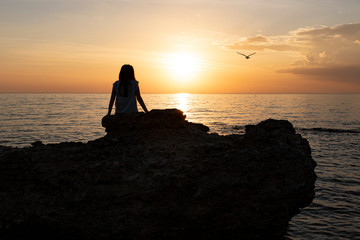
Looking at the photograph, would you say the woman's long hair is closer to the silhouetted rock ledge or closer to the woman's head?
the woman's head

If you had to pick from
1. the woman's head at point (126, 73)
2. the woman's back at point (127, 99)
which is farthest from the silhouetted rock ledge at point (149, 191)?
the woman's head at point (126, 73)

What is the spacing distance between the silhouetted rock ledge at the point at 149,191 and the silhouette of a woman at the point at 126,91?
1586 millimetres

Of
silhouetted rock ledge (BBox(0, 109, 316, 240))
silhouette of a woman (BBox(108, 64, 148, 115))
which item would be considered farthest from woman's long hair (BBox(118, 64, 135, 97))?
silhouetted rock ledge (BBox(0, 109, 316, 240))

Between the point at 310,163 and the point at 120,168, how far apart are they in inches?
171

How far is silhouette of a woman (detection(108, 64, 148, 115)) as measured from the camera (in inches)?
274

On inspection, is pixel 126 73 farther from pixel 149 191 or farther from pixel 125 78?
pixel 149 191

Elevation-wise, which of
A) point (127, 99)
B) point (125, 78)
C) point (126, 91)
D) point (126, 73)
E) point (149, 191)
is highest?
point (126, 73)

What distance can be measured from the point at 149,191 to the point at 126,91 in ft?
10.3

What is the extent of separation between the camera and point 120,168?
543 cm

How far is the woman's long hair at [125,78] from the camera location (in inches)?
272

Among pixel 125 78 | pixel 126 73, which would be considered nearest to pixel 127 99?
pixel 125 78

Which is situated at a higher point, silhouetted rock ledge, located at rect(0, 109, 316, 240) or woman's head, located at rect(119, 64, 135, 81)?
woman's head, located at rect(119, 64, 135, 81)

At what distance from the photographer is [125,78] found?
22.9 feet

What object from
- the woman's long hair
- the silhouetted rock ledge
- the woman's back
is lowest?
the silhouetted rock ledge
